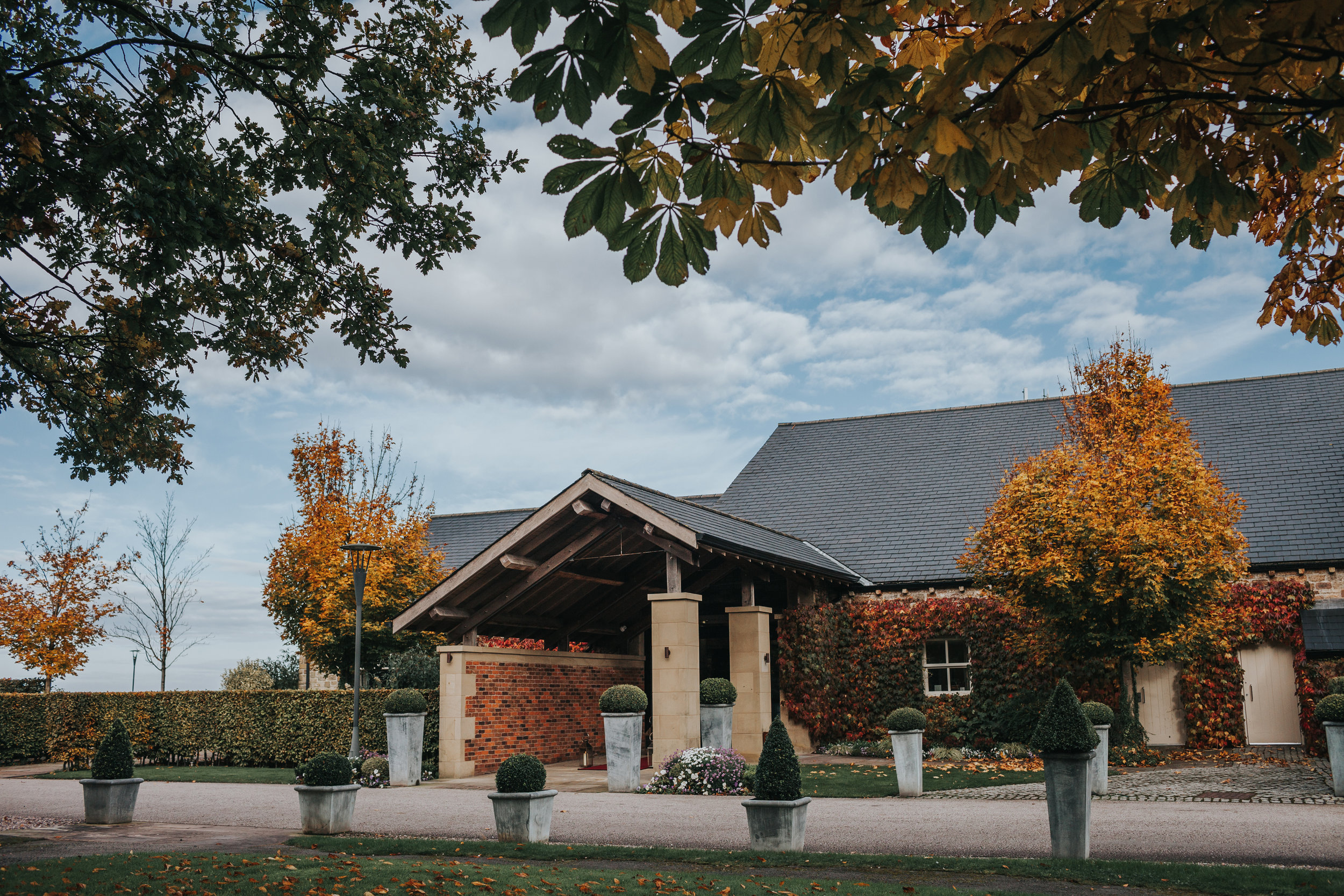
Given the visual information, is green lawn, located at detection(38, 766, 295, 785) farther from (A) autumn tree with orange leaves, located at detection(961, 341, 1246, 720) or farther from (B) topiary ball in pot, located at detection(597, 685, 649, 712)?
(A) autumn tree with orange leaves, located at detection(961, 341, 1246, 720)

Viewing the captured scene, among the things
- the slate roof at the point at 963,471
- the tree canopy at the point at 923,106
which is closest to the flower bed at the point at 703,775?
the slate roof at the point at 963,471

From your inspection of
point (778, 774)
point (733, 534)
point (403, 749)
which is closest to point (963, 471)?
point (733, 534)

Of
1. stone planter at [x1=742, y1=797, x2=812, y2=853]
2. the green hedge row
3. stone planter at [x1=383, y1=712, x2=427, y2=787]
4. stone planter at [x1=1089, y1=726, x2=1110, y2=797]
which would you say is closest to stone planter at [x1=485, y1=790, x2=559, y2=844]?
stone planter at [x1=742, y1=797, x2=812, y2=853]

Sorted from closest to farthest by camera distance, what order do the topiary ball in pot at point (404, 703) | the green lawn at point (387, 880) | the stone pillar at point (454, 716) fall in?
1. the green lawn at point (387, 880)
2. the topiary ball in pot at point (404, 703)
3. the stone pillar at point (454, 716)

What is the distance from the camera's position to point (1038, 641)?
1862 cm

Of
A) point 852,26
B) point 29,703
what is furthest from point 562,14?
point 29,703

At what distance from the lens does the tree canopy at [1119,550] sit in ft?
55.3

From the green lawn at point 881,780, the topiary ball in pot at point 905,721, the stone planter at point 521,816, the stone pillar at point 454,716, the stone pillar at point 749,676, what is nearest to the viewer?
the stone planter at point 521,816

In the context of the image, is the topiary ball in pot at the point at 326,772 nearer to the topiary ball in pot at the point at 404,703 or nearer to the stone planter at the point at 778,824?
the topiary ball in pot at the point at 404,703

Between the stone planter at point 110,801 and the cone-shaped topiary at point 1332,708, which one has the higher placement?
the cone-shaped topiary at point 1332,708

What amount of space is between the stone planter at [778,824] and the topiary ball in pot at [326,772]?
535cm

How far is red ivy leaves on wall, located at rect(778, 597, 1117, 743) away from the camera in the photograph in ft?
66.2

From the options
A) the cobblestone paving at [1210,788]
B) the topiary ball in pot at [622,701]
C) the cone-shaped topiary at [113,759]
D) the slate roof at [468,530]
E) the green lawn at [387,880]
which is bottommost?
the cobblestone paving at [1210,788]

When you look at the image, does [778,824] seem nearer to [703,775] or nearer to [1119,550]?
[703,775]
